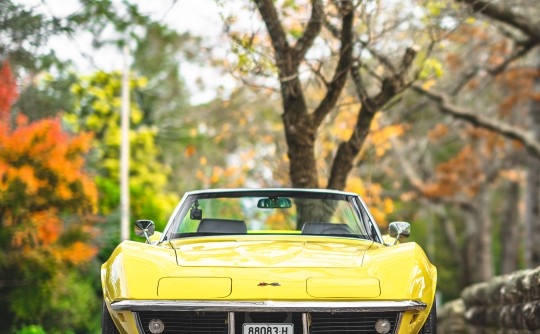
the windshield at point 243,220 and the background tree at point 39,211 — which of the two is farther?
the background tree at point 39,211

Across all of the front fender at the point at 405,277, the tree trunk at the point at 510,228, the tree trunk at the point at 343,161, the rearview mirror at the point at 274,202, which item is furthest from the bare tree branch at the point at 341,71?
the tree trunk at the point at 510,228

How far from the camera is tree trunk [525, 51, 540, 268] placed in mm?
24391

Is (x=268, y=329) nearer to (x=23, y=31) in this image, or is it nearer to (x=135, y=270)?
(x=135, y=270)

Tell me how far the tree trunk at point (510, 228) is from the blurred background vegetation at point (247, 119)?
1.95m

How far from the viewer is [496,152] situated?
35.7m

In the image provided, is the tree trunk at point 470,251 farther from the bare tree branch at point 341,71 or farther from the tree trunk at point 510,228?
the bare tree branch at point 341,71

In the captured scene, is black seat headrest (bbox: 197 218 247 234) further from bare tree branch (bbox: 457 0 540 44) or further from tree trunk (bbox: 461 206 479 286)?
tree trunk (bbox: 461 206 479 286)

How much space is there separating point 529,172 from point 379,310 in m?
20.8

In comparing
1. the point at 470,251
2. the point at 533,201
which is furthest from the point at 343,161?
the point at 470,251

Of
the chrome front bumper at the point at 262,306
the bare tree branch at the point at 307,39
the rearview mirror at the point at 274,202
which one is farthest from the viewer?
the bare tree branch at the point at 307,39

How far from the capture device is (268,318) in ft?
19.1

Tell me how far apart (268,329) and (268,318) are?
0.12 m

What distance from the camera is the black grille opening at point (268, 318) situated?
5734 millimetres

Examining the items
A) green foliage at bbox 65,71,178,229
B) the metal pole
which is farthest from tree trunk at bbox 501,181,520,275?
the metal pole
